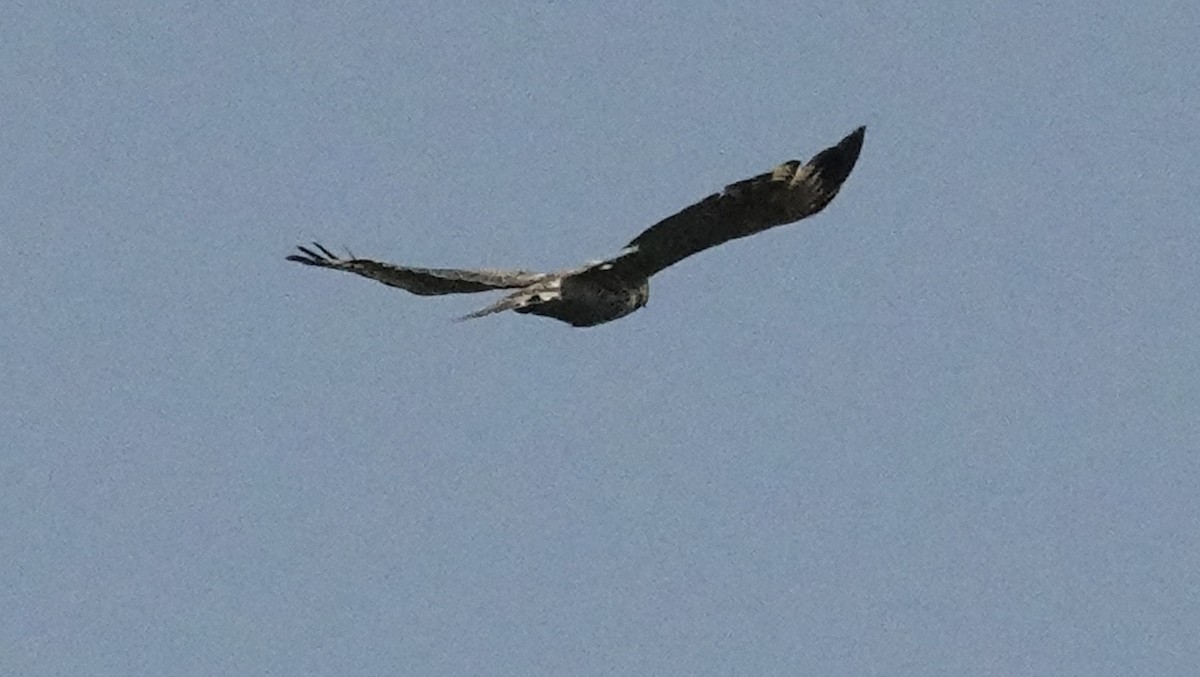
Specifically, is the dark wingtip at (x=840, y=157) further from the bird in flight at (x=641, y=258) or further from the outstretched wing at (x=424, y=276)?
the outstretched wing at (x=424, y=276)

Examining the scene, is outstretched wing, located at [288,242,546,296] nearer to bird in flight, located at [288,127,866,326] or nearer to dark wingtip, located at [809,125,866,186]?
bird in flight, located at [288,127,866,326]

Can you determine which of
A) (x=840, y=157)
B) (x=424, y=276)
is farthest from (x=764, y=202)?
(x=424, y=276)

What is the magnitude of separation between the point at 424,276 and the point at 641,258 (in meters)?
1.54

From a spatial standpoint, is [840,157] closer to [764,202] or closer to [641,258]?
[764,202]

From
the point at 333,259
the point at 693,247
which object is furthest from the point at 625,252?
the point at 333,259

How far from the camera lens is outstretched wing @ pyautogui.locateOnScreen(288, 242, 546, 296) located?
1000 inches

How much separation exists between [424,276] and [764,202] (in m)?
2.51

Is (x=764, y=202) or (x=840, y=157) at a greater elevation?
(x=840, y=157)

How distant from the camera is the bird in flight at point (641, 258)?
24.8 meters

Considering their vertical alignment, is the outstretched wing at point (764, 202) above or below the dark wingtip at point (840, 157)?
below

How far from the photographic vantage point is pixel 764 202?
81.5 feet

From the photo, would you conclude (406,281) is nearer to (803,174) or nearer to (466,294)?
(466,294)

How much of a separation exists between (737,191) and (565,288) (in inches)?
63.9

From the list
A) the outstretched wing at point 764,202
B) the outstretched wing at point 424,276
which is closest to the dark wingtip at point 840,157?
the outstretched wing at point 764,202
